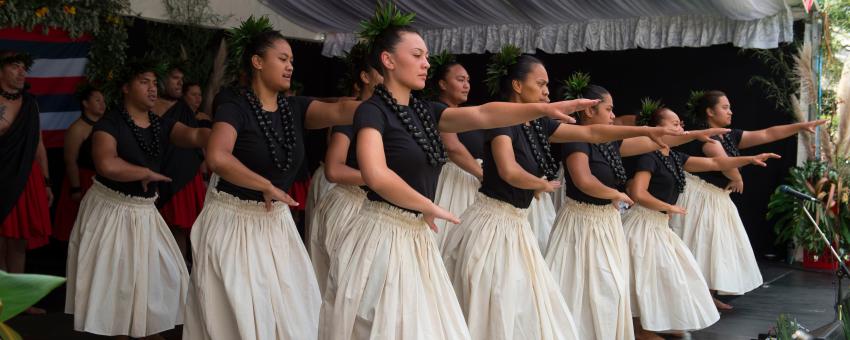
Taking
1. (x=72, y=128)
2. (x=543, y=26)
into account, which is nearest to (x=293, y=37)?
(x=543, y=26)

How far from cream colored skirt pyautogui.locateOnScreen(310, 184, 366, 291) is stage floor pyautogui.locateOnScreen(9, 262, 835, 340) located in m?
0.95

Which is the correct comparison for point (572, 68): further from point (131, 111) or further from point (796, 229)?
point (131, 111)

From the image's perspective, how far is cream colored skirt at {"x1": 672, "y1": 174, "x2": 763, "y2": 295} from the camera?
636 centimetres

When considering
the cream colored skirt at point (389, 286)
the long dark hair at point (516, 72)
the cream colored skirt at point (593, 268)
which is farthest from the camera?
the cream colored skirt at point (593, 268)

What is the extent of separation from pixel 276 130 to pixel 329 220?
3.63ft

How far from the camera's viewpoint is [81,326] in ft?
14.8

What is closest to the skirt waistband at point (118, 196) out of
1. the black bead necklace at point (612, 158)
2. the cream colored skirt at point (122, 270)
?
the cream colored skirt at point (122, 270)

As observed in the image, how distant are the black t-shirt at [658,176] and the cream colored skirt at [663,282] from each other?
201mm

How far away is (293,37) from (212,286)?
6237 millimetres

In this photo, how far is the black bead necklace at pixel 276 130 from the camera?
12.0 ft

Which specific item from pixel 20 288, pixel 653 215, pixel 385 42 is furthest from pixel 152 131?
pixel 20 288

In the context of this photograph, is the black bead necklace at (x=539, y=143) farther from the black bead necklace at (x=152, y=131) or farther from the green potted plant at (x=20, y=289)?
the green potted plant at (x=20, y=289)

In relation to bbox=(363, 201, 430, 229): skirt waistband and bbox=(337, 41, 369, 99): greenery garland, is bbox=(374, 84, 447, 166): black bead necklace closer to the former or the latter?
bbox=(363, 201, 430, 229): skirt waistband

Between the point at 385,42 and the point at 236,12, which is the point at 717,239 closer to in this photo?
the point at 385,42
